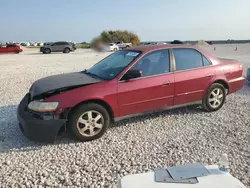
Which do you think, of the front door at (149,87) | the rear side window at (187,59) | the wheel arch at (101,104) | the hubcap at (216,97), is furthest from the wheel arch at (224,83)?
the wheel arch at (101,104)

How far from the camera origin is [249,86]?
7.91m

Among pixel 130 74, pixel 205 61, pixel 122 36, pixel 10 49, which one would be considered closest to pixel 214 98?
pixel 205 61

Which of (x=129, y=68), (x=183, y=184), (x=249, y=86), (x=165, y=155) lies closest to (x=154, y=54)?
(x=129, y=68)

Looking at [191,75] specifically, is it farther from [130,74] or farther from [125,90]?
[125,90]

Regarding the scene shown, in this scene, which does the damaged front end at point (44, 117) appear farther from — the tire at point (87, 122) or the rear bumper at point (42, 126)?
the tire at point (87, 122)

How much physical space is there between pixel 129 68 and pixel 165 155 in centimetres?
168

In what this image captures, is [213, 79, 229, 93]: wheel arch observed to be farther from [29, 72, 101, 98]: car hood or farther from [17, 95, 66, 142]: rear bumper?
[17, 95, 66, 142]: rear bumper

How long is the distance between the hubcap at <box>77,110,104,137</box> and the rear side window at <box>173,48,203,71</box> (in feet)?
6.25

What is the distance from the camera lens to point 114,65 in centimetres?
468

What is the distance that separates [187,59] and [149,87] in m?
1.21

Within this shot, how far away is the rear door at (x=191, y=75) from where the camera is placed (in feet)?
15.4

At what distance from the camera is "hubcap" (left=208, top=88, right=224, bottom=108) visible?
17.0ft

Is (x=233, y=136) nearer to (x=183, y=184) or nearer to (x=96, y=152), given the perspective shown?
(x=96, y=152)

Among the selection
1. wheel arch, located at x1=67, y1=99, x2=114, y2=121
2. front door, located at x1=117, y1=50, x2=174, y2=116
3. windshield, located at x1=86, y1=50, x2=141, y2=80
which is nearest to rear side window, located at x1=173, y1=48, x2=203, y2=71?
front door, located at x1=117, y1=50, x2=174, y2=116
